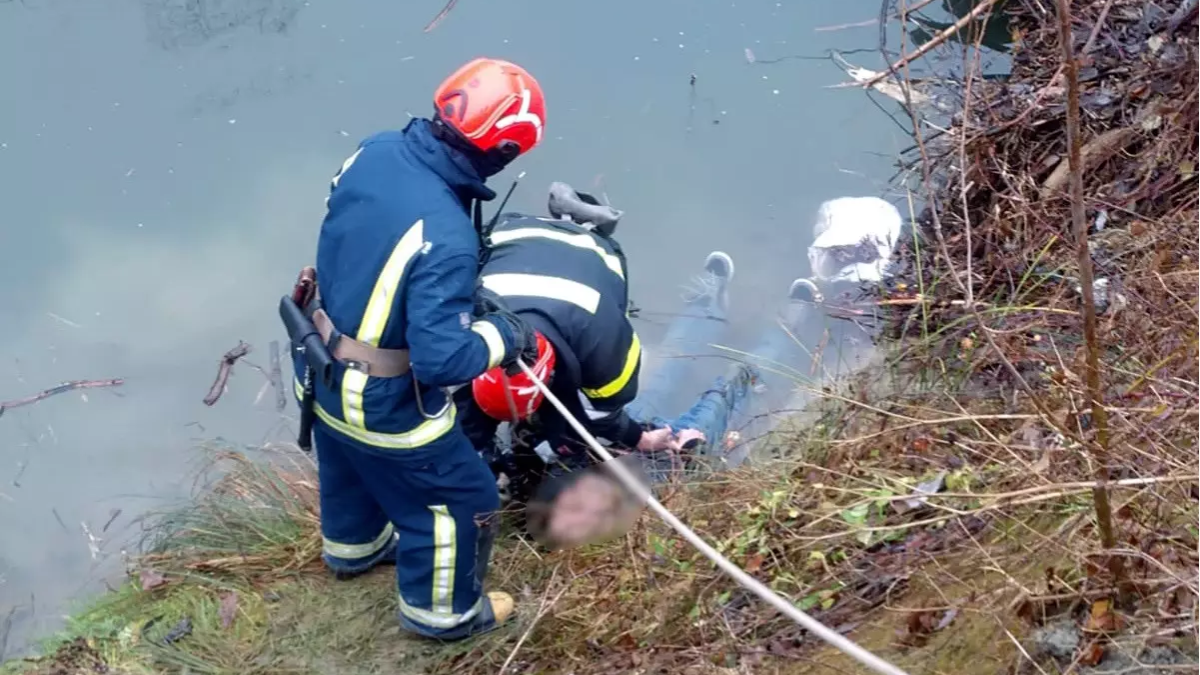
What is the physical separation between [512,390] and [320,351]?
2.16 feet

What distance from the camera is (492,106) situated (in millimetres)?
2652

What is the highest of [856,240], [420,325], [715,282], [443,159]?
[443,159]

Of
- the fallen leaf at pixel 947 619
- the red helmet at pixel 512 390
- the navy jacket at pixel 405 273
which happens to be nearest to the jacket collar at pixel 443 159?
the navy jacket at pixel 405 273

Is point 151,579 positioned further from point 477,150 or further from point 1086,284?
point 1086,284

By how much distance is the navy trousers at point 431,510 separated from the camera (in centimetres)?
299

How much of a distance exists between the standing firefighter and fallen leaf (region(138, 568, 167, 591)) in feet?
3.14

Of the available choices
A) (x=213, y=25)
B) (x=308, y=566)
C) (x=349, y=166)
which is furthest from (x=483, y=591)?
(x=213, y=25)

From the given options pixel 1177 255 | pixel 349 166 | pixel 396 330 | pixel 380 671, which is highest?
pixel 349 166

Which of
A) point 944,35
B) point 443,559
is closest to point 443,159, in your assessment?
point 443,559

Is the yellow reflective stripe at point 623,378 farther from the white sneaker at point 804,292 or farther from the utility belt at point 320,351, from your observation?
the white sneaker at point 804,292

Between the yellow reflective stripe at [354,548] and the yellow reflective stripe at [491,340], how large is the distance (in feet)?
3.48

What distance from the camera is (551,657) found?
10.2ft

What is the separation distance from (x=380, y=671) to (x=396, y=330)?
1195mm

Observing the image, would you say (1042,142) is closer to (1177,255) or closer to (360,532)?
(1177,255)
